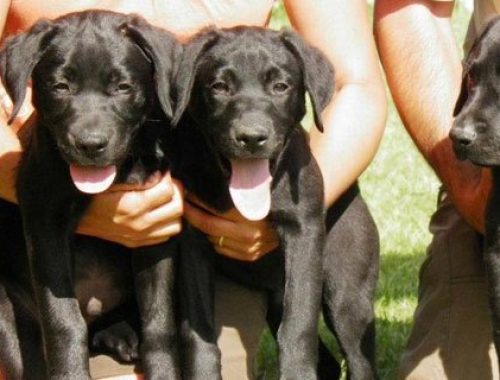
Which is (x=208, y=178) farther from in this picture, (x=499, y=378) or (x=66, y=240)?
(x=499, y=378)

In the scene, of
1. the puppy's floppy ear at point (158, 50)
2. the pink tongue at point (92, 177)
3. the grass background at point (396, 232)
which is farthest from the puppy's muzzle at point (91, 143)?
the grass background at point (396, 232)

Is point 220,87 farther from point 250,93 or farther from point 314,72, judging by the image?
point 314,72

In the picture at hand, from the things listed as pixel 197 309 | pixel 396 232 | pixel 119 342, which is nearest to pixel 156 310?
pixel 197 309

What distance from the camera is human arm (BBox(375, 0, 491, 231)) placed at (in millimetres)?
5234

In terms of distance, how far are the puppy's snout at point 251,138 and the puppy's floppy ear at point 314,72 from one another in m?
0.28

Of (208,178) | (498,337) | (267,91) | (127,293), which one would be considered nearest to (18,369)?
(127,293)

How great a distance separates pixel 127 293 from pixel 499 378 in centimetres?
139

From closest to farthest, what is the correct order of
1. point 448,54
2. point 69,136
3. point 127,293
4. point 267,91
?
1. point 69,136
2. point 267,91
3. point 127,293
4. point 448,54

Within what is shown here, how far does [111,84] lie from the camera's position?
15.1 ft

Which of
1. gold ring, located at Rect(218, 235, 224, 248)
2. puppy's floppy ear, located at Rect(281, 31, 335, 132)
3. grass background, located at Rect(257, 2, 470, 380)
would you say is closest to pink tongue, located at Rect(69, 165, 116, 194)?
gold ring, located at Rect(218, 235, 224, 248)

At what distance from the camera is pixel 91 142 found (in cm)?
443

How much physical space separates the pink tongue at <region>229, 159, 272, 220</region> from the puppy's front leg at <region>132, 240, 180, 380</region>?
360 mm

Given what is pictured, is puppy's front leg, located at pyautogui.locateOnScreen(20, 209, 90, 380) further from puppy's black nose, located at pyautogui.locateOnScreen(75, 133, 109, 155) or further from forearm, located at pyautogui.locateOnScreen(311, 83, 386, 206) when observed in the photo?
forearm, located at pyautogui.locateOnScreen(311, 83, 386, 206)

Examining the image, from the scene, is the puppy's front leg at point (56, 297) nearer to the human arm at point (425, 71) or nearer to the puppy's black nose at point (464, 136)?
the puppy's black nose at point (464, 136)
